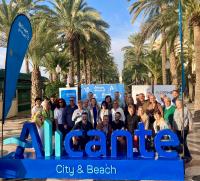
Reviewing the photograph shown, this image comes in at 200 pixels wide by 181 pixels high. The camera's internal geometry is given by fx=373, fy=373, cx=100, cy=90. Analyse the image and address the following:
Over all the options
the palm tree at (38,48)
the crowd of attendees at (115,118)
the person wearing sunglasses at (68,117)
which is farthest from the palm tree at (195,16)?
the person wearing sunglasses at (68,117)

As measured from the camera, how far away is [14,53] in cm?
781

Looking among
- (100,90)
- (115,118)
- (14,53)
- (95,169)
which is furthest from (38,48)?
(95,169)

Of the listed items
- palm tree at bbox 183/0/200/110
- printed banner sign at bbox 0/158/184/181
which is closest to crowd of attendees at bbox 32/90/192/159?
printed banner sign at bbox 0/158/184/181

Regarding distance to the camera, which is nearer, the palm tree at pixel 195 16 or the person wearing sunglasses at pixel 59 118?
the person wearing sunglasses at pixel 59 118

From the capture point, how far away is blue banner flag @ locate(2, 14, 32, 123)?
7555 millimetres

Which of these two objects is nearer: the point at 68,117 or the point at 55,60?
the point at 68,117

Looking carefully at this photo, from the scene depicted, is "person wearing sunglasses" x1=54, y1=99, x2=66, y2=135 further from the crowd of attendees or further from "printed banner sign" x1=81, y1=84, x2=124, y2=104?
"printed banner sign" x1=81, y1=84, x2=124, y2=104

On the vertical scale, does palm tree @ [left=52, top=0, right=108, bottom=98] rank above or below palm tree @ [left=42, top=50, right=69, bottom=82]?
above

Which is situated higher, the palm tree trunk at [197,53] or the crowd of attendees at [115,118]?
the palm tree trunk at [197,53]

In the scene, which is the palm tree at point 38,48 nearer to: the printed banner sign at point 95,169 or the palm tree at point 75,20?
the palm tree at point 75,20

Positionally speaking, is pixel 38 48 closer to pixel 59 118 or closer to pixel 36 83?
pixel 36 83

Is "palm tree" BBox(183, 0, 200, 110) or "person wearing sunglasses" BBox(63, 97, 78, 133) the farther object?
"palm tree" BBox(183, 0, 200, 110)

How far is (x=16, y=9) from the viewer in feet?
99.7

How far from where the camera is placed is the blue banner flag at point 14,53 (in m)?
7.55
